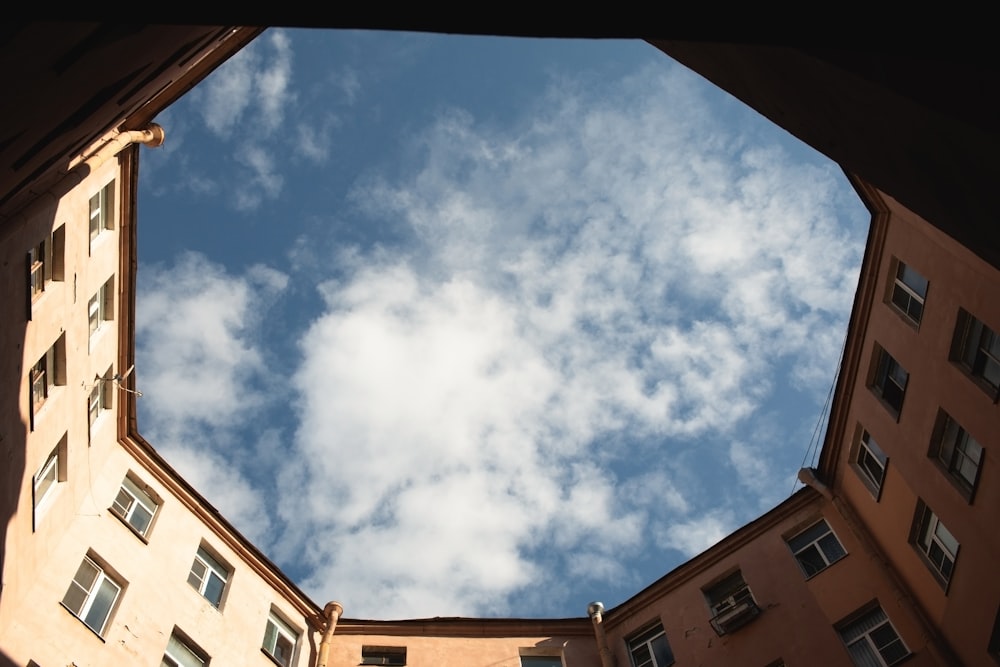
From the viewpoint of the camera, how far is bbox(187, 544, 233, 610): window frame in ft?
72.2

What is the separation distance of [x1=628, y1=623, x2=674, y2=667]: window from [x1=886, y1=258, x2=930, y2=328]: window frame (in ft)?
37.3

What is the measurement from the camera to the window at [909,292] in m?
19.6

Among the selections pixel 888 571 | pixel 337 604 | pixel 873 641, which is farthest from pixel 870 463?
A: pixel 337 604

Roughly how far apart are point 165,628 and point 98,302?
8.51 metres

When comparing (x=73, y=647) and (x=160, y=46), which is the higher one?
(x=160, y=46)

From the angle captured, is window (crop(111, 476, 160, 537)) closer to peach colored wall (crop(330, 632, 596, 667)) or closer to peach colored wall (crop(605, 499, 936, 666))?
peach colored wall (crop(330, 632, 596, 667))

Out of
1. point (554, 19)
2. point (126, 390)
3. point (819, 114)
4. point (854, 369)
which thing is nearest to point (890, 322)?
point (854, 369)

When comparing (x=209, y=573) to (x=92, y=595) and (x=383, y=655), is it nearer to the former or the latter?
(x=92, y=595)

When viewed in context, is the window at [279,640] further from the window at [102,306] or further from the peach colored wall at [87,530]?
the window at [102,306]

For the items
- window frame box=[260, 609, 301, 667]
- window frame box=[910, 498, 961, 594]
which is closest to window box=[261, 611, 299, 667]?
A: window frame box=[260, 609, 301, 667]

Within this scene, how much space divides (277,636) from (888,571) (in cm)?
1666

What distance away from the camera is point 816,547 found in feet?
75.8

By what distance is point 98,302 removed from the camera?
2142 centimetres

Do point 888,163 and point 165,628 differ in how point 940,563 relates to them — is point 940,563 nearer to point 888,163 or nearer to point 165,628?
point 888,163
